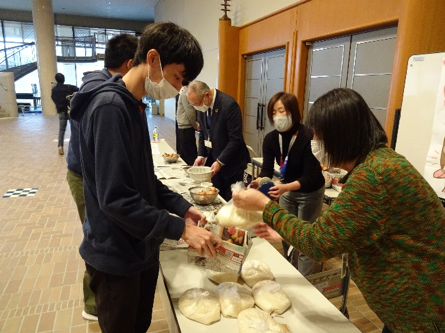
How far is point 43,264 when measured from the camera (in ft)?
9.97

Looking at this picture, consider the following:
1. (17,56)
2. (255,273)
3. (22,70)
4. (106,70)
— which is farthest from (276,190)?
(17,56)

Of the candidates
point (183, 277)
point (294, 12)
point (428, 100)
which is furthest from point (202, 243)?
point (294, 12)

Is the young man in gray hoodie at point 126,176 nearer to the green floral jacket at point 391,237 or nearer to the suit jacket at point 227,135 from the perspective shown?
the green floral jacket at point 391,237

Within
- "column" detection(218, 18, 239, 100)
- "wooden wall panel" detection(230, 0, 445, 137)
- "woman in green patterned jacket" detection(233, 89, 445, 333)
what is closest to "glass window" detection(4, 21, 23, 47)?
"column" detection(218, 18, 239, 100)

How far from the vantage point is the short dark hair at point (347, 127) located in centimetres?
101

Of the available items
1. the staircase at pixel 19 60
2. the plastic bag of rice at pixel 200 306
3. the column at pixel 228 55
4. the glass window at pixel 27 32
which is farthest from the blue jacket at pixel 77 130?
the glass window at pixel 27 32

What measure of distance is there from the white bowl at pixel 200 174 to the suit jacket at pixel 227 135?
22cm

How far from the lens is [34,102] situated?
18000mm

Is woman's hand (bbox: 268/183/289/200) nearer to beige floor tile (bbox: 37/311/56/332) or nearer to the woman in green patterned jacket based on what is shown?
the woman in green patterned jacket

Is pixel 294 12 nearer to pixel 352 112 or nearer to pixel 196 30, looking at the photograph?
pixel 352 112

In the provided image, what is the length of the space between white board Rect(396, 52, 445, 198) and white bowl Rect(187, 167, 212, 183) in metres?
1.60

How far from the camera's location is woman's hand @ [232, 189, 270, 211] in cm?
118

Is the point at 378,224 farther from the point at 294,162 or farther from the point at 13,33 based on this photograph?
the point at 13,33

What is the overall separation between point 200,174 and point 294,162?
0.83 meters
